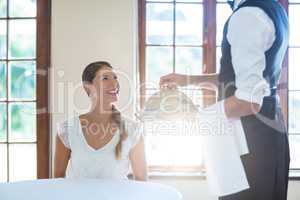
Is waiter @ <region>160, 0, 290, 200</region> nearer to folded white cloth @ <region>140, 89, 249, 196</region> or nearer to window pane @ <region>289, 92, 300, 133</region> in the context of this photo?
folded white cloth @ <region>140, 89, 249, 196</region>

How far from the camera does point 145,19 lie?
275 cm

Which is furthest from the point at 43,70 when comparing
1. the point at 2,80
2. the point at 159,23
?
the point at 159,23

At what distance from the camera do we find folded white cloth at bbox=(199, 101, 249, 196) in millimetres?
1297

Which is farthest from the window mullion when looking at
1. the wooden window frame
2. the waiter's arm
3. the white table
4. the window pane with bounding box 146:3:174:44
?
the waiter's arm

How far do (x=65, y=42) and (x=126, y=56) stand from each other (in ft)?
1.34

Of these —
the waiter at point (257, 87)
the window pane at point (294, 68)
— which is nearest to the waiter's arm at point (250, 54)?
the waiter at point (257, 87)

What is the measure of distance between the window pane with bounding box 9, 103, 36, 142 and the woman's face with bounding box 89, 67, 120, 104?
3.07 feet

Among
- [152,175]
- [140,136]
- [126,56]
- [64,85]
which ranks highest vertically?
[126,56]

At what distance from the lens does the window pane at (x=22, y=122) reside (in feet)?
9.12

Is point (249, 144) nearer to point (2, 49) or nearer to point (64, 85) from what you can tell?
point (64, 85)

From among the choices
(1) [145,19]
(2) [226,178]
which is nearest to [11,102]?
(1) [145,19]

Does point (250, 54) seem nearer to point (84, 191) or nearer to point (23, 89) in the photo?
point (84, 191)

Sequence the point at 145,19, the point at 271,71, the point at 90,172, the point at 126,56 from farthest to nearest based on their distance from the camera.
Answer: the point at 145,19
the point at 126,56
the point at 90,172
the point at 271,71

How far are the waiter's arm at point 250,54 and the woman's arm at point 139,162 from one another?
0.79 m
